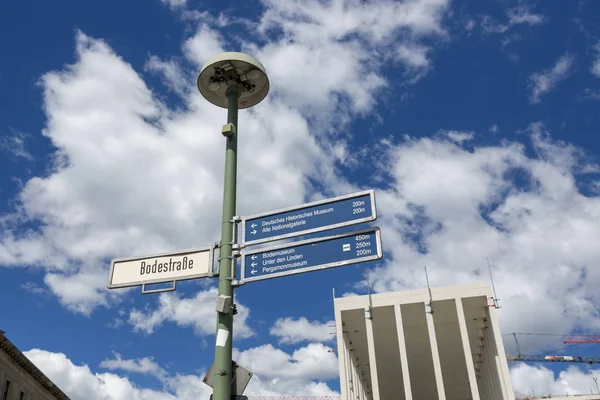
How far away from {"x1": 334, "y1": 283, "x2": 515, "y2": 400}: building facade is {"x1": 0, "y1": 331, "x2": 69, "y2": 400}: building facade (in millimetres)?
25334

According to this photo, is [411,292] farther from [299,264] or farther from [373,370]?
[299,264]

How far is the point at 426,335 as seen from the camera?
4025 centimetres

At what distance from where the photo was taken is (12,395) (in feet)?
136

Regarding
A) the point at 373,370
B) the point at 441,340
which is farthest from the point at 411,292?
the point at 441,340

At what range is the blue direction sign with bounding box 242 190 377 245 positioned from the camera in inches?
289

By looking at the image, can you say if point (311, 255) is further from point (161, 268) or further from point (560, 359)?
point (560, 359)

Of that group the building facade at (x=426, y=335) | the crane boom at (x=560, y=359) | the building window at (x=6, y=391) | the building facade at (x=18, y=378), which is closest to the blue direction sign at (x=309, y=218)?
the building facade at (x=426, y=335)

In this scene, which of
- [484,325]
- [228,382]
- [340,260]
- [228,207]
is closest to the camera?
[228,382]

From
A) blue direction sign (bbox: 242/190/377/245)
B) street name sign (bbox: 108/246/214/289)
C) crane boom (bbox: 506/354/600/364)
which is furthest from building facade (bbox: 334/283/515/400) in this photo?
crane boom (bbox: 506/354/600/364)

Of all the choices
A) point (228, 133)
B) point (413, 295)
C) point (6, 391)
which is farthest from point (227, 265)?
point (6, 391)

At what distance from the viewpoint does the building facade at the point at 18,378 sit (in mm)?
40031

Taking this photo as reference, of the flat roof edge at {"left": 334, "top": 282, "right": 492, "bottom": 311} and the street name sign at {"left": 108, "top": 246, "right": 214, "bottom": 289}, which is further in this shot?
the flat roof edge at {"left": 334, "top": 282, "right": 492, "bottom": 311}

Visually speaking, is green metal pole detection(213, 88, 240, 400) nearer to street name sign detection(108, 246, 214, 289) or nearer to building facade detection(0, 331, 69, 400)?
street name sign detection(108, 246, 214, 289)

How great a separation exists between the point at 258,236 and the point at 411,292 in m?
29.3
